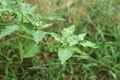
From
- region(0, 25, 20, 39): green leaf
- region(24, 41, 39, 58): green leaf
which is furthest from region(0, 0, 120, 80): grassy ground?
region(0, 25, 20, 39): green leaf

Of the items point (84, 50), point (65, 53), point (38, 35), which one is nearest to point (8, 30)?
point (38, 35)

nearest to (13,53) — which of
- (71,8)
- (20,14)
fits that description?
(20,14)

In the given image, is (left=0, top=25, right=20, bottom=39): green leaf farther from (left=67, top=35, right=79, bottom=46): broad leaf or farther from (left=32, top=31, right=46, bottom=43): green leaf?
(left=67, top=35, right=79, bottom=46): broad leaf

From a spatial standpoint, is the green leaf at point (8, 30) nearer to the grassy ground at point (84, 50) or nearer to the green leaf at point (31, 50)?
the green leaf at point (31, 50)

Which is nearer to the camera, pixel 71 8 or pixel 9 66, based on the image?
pixel 9 66

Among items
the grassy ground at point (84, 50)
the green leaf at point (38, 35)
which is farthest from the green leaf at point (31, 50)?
the grassy ground at point (84, 50)

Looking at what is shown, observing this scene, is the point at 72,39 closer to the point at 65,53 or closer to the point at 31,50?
the point at 65,53

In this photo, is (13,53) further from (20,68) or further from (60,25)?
(60,25)

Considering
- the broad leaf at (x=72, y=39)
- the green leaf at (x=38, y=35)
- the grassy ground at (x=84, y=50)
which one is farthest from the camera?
the grassy ground at (x=84, y=50)
